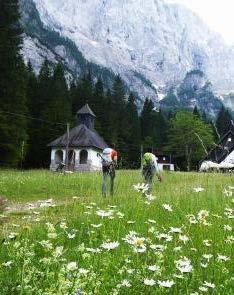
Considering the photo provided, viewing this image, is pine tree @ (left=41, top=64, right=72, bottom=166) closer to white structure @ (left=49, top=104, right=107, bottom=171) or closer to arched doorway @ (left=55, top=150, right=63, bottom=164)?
arched doorway @ (left=55, top=150, right=63, bottom=164)

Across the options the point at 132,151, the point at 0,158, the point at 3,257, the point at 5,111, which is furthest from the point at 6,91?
the point at 3,257

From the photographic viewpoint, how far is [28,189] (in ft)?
89.7

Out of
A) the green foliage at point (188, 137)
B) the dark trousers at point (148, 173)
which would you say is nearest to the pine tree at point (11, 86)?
the dark trousers at point (148, 173)

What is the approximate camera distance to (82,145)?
8450cm

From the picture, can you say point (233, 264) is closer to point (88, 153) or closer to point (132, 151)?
point (88, 153)

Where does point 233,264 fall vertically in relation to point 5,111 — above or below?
below

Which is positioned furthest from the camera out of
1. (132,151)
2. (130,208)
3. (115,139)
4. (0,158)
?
(132,151)

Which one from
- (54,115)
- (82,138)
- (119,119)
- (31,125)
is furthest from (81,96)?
(31,125)

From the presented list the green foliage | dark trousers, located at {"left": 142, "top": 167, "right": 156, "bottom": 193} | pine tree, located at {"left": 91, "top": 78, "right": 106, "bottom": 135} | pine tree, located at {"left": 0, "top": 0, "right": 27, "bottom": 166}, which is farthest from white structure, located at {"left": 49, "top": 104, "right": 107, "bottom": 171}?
dark trousers, located at {"left": 142, "top": 167, "right": 156, "bottom": 193}

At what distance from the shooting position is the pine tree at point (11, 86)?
5962cm

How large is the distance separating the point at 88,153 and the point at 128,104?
3290 cm

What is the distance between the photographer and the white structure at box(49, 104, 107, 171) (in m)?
82.4

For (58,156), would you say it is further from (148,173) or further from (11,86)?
(148,173)

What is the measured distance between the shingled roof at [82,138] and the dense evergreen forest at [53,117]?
6.42 ft
